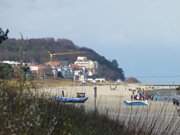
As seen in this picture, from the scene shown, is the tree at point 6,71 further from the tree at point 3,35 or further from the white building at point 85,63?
the white building at point 85,63

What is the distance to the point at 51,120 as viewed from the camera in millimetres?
6379

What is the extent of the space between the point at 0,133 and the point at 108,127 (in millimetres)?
2748

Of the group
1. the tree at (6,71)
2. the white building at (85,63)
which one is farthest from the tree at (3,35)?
the white building at (85,63)

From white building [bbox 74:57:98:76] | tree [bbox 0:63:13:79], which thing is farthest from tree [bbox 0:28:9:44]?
white building [bbox 74:57:98:76]

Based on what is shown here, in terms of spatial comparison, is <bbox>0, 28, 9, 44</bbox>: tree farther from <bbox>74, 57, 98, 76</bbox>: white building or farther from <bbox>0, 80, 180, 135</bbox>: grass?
<bbox>74, 57, 98, 76</bbox>: white building

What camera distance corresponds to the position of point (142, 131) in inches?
306

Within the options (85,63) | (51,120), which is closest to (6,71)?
(51,120)

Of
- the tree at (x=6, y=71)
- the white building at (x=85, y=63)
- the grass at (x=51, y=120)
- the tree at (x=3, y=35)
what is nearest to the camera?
the grass at (x=51, y=120)

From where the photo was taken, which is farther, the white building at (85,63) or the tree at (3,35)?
the white building at (85,63)

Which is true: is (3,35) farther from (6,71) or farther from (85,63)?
(85,63)

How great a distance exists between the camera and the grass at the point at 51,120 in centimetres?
573

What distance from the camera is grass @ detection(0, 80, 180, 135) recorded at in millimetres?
5730

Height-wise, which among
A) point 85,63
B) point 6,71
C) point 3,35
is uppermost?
point 85,63

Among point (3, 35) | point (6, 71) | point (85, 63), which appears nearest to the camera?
point (6, 71)
